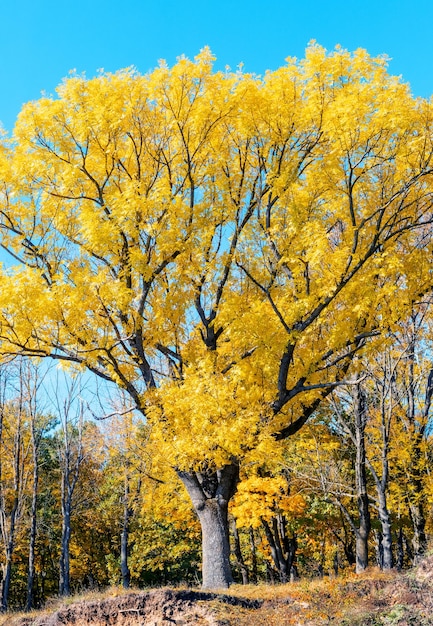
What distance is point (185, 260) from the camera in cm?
995

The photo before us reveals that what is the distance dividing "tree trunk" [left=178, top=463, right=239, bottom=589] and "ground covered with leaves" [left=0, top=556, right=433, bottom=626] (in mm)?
978

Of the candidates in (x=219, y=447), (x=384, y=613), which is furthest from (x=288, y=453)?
(x=384, y=613)

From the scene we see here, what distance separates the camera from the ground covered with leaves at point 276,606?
20.7ft

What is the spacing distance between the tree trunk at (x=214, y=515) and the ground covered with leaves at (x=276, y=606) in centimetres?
98

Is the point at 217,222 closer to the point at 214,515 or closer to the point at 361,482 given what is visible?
the point at 214,515

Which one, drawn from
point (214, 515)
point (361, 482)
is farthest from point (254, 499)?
point (214, 515)

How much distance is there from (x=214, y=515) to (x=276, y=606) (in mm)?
2401

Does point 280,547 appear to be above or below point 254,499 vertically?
below

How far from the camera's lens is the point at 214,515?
984 cm

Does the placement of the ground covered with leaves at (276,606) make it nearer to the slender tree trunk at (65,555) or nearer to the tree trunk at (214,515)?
the tree trunk at (214,515)

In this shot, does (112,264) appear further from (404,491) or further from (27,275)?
(404,491)

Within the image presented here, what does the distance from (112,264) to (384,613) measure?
22.7ft

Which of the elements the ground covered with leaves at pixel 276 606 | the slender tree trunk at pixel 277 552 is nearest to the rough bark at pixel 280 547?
the slender tree trunk at pixel 277 552

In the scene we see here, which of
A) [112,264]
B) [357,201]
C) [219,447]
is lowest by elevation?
[219,447]
